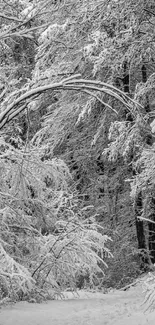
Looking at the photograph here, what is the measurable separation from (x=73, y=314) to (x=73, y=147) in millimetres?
10732

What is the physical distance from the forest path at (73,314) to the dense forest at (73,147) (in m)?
0.32

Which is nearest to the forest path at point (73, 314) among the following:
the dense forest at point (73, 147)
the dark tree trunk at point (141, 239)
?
the dense forest at point (73, 147)

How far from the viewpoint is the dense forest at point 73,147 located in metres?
6.20

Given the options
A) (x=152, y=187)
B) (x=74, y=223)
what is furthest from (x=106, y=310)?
(x=152, y=187)

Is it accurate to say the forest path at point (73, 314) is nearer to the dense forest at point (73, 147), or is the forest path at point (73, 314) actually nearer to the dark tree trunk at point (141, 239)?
the dense forest at point (73, 147)

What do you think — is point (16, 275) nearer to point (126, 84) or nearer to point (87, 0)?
point (87, 0)

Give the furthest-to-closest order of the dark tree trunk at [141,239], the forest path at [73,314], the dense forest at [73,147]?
1. the dark tree trunk at [141,239]
2. the forest path at [73,314]
3. the dense forest at [73,147]

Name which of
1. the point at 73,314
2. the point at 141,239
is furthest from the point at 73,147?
the point at 73,314

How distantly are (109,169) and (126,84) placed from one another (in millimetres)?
4381

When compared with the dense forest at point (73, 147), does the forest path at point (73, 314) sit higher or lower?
lower

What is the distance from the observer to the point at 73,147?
1744 centimetres

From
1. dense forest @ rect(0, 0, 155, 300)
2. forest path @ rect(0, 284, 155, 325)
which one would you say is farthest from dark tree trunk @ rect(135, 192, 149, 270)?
forest path @ rect(0, 284, 155, 325)

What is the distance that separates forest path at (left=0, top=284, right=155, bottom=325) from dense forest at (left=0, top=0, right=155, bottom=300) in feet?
1.06

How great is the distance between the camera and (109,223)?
18797 mm
